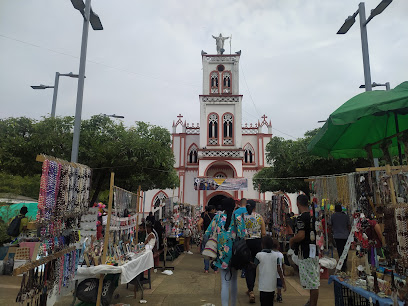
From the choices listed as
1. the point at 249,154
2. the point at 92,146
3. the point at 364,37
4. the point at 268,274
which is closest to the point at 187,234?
the point at 92,146

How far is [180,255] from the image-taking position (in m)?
11.9

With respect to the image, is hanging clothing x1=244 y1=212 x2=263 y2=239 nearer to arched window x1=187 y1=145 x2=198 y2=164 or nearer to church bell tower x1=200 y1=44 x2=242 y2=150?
church bell tower x1=200 y1=44 x2=242 y2=150

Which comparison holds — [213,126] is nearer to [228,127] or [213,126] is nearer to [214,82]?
[228,127]

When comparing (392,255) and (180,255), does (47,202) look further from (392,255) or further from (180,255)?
(180,255)

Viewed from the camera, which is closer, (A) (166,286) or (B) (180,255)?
(A) (166,286)

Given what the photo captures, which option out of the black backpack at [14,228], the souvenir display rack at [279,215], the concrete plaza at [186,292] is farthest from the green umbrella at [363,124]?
the black backpack at [14,228]

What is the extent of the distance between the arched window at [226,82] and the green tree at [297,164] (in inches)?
341

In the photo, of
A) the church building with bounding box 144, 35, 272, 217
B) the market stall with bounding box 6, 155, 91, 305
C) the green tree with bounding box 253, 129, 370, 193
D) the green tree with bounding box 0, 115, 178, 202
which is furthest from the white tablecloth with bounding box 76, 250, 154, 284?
the church building with bounding box 144, 35, 272, 217

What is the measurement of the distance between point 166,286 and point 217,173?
62.5ft

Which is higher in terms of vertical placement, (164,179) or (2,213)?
(164,179)

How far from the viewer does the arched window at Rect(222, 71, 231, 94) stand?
2614 centimetres

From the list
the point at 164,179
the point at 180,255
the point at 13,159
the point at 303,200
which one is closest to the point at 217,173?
the point at 164,179

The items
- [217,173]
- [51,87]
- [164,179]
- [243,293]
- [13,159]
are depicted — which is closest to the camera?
[243,293]

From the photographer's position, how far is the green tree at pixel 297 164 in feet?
46.3
